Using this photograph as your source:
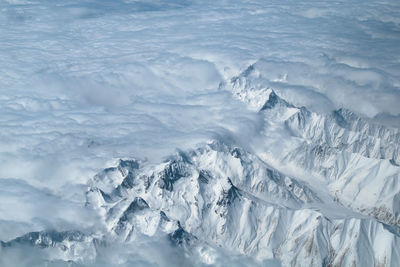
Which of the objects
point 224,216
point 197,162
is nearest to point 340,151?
point 197,162

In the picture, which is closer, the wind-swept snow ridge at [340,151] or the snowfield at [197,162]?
the snowfield at [197,162]

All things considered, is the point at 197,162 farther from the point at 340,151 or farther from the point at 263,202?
the point at 340,151

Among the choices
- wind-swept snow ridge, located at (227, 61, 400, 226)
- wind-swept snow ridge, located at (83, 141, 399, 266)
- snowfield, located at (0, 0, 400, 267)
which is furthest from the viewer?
wind-swept snow ridge, located at (227, 61, 400, 226)

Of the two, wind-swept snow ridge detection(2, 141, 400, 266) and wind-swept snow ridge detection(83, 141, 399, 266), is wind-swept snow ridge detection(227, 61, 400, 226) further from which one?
wind-swept snow ridge detection(83, 141, 399, 266)

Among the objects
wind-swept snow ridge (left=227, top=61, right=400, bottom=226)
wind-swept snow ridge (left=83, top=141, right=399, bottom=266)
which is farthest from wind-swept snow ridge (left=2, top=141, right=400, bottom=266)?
wind-swept snow ridge (left=227, top=61, right=400, bottom=226)

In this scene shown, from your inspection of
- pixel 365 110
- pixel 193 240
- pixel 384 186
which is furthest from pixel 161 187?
pixel 365 110

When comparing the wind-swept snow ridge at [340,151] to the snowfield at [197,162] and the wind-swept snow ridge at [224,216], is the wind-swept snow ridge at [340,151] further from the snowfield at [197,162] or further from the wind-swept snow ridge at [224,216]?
the wind-swept snow ridge at [224,216]

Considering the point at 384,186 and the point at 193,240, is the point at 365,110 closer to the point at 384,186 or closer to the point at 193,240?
the point at 384,186

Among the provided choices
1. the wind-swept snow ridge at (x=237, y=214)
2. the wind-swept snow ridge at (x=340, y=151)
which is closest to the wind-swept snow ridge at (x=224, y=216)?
the wind-swept snow ridge at (x=237, y=214)

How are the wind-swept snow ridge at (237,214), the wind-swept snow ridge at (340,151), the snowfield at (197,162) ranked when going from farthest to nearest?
1. the wind-swept snow ridge at (340,151)
2. the wind-swept snow ridge at (237,214)
3. the snowfield at (197,162)
